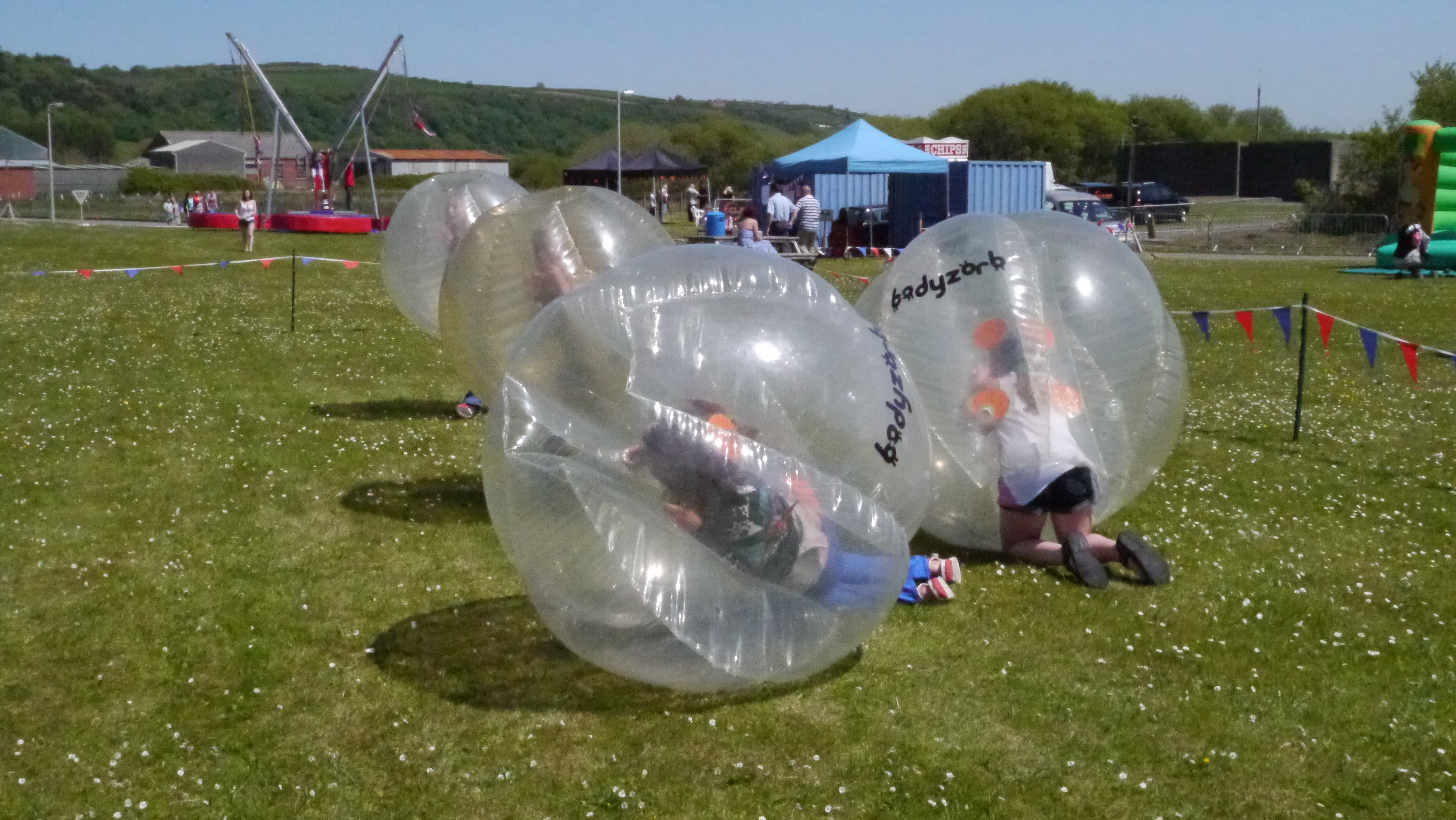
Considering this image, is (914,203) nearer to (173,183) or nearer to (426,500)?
(426,500)

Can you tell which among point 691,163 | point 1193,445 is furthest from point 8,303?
point 691,163

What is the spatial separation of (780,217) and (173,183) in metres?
67.3

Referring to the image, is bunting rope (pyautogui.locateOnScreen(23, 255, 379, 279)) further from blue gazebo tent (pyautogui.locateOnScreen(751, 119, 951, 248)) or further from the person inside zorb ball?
the person inside zorb ball

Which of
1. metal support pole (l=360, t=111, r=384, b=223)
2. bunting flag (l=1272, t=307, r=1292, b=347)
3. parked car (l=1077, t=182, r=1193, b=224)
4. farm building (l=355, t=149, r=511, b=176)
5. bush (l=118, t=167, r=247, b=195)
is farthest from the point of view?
farm building (l=355, t=149, r=511, b=176)

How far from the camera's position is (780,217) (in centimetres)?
2636

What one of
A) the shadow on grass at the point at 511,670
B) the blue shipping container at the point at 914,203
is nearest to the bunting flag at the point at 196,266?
the shadow on grass at the point at 511,670

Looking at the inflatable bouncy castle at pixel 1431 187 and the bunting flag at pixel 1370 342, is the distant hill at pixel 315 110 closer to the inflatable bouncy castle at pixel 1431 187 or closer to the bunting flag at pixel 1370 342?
the inflatable bouncy castle at pixel 1431 187

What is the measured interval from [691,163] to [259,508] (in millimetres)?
51913

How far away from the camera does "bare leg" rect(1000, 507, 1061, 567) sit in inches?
287

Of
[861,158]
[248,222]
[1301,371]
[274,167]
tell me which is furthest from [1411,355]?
[274,167]

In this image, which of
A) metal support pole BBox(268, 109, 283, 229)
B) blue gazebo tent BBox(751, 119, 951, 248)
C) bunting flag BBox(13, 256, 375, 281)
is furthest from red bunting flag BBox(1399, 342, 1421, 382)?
metal support pole BBox(268, 109, 283, 229)

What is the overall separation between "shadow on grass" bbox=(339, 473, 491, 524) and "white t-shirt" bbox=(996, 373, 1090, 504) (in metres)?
3.19

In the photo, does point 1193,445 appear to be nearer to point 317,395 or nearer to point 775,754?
point 775,754

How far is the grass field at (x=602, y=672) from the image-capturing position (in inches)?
192
